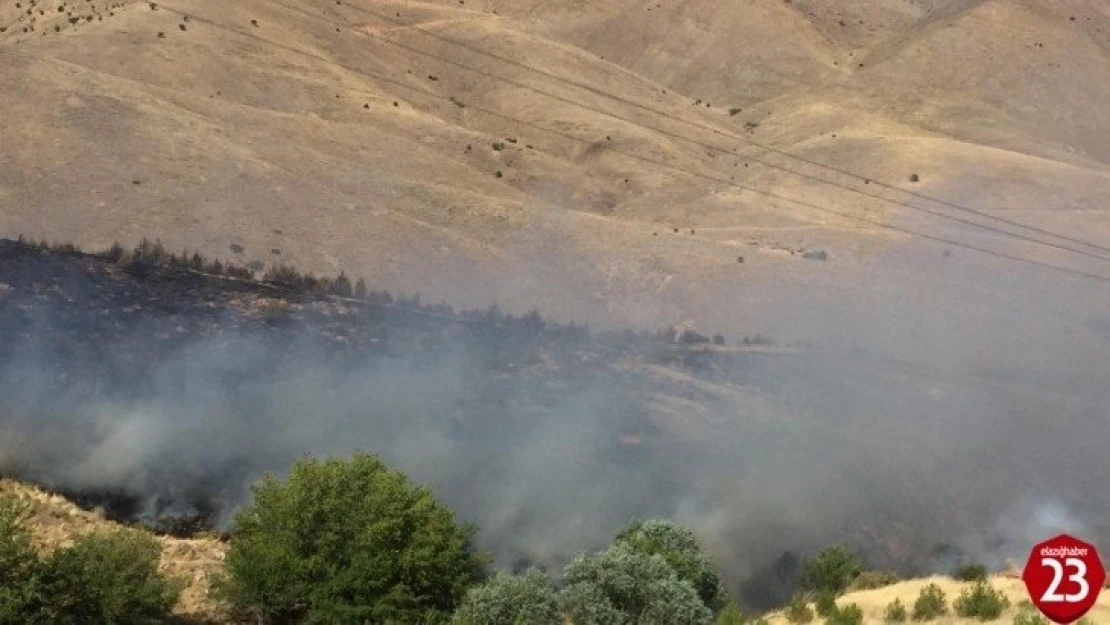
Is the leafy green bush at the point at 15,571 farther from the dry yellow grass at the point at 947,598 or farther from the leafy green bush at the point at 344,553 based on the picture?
the dry yellow grass at the point at 947,598

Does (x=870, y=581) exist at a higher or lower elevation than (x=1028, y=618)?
lower

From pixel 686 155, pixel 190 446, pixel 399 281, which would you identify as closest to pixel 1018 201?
pixel 686 155

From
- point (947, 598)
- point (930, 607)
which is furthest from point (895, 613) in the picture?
point (947, 598)

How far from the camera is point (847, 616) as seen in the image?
22.6 metres

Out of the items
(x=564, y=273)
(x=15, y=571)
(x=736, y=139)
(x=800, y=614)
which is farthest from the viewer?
(x=736, y=139)

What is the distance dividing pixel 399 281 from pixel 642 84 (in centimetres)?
7089

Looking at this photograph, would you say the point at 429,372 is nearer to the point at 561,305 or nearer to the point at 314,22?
the point at 561,305

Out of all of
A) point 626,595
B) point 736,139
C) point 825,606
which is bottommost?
point 626,595

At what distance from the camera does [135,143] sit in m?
74.1

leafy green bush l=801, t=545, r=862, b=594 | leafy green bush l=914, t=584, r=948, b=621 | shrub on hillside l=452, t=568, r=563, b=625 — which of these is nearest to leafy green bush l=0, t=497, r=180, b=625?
shrub on hillside l=452, t=568, r=563, b=625

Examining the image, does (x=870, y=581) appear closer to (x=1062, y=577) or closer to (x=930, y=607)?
(x=930, y=607)

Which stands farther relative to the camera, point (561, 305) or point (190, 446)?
point (561, 305)

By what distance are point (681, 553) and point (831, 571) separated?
6.11 m

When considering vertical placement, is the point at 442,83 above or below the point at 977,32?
below
